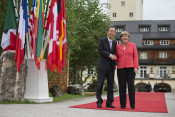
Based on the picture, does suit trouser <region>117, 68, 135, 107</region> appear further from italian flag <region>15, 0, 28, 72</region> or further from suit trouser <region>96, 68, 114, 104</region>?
italian flag <region>15, 0, 28, 72</region>

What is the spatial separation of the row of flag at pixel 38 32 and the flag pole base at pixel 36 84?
33cm

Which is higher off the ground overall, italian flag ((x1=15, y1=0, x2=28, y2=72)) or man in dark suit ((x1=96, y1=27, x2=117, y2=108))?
italian flag ((x1=15, y1=0, x2=28, y2=72))

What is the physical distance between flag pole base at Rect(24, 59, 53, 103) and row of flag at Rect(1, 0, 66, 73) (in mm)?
334

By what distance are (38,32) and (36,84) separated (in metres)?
1.76

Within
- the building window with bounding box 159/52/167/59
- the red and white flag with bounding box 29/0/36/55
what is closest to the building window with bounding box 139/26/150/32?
the building window with bounding box 159/52/167/59

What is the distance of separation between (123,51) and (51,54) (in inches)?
133

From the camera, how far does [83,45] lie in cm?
3381

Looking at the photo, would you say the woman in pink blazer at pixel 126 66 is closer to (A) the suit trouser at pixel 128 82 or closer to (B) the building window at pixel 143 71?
(A) the suit trouser at pixel 128 82

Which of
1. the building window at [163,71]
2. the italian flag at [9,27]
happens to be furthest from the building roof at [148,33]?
the italian flag at [9,27]

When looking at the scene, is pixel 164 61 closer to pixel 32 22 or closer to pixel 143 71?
pixel 143 71

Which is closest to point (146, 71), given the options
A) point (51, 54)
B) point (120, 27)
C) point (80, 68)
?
point (120, 27)

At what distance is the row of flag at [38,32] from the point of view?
38.5 ft

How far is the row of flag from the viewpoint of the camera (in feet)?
38.5

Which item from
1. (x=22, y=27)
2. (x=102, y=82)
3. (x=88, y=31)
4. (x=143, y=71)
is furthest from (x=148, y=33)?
(x=102, y=82)
